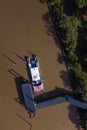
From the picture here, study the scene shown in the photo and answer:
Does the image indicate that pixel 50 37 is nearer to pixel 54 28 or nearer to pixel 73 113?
pixel 54 28

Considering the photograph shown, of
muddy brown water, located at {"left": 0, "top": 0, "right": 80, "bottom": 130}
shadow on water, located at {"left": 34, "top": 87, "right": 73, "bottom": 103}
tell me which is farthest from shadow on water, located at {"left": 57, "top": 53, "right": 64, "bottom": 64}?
shadow on water, located at {"left": 34, "top": 87, "right": 73, "bottom": 103}

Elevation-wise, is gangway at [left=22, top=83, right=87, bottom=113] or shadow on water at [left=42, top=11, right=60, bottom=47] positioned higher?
shadow on water at [left=42, top=11, right=60, bottom=47]

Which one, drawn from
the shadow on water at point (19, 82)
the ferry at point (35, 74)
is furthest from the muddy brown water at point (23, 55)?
the ferry at point (35, 74)

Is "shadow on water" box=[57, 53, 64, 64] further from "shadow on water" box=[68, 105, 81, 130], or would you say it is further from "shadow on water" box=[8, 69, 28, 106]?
"shadow on water" box=[68, 105, 81, 130]

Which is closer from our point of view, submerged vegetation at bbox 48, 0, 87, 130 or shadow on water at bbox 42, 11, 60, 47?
submerged vegetation at bbox 48, 0, 87, 130

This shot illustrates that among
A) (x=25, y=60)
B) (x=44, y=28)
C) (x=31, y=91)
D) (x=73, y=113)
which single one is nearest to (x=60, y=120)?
(x=73, y=113)
